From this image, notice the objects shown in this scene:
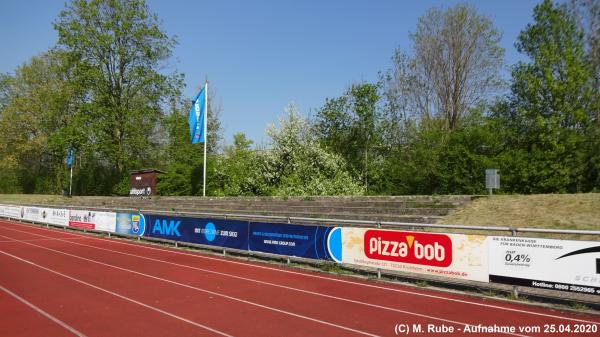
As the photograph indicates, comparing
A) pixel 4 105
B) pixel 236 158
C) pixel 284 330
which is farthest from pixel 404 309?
pixel 4 105

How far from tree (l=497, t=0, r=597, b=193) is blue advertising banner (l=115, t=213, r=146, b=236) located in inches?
734

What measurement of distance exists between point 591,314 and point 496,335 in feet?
7.50

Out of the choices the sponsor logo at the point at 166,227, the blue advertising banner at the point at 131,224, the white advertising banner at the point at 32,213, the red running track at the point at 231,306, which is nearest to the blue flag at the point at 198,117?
the blue advertising banner at the point at 131,224

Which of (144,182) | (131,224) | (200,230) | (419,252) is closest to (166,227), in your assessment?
(200,230)

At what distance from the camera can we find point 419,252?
1095 centimetres

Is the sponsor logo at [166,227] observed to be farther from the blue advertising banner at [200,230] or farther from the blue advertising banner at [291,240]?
the blue advertising banner at [291,240]

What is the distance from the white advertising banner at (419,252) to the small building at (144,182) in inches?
1029

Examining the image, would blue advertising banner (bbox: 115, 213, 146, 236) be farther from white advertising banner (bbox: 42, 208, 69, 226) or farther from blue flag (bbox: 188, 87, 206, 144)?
blue flag (bbox: 188, 87, 206, 144)

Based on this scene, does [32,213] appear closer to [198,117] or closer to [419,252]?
[198,117]

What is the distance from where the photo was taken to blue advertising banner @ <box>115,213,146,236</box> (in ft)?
70.3

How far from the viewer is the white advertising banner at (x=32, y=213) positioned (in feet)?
105

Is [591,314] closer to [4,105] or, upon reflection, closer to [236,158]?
[236,158]

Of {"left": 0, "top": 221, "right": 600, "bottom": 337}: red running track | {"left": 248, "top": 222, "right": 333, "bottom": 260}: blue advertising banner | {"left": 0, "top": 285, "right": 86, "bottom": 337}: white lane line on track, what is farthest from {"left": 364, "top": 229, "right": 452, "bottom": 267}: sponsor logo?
{"left": 0, "top": 285, "right": 86, "bottom": 337}: white lane line on track

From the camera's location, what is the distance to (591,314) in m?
8.12
